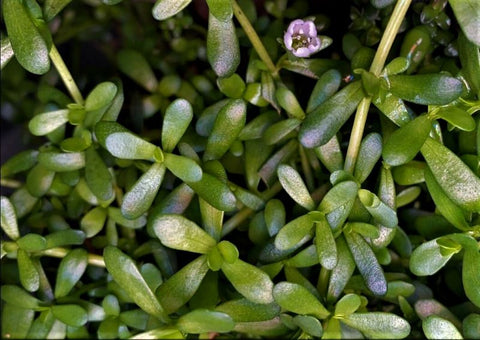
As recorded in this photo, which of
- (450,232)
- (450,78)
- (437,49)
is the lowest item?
(450,232)

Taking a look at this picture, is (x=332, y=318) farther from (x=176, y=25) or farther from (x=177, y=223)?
(x=176, y=25)

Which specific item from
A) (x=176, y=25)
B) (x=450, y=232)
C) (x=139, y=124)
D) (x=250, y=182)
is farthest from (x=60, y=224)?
(x=450, y=232)

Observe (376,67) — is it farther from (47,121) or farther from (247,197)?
(47,121)

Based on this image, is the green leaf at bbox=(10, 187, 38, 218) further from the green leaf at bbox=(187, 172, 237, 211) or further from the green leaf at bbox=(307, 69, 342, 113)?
the green leaf at bbox=(307, 69, 342, 113)

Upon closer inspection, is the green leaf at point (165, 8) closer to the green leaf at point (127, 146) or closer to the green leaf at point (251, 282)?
the green leaf at point (127, 146)

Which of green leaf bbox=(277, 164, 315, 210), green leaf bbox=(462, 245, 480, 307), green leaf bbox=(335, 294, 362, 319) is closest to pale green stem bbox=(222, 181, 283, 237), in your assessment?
green leaf bbox=(277, 164, 315, 210)
